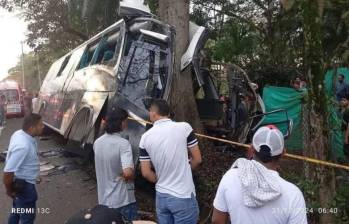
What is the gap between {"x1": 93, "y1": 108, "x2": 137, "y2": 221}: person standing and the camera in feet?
13.7

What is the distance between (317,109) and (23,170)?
9.86 ft

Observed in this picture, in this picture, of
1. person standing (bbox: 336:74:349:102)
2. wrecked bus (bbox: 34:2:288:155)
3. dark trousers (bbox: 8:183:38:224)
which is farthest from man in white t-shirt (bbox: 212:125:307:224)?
person standing (bbox: 336:74:349:102)

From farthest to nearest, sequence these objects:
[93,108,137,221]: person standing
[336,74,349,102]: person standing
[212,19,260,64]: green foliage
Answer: [212,19,260,64]: green foliage → [336,74,349,102]: person standing → [93,108,137,221]: person standing

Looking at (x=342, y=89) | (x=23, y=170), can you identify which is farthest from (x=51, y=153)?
(x=342, y=89)

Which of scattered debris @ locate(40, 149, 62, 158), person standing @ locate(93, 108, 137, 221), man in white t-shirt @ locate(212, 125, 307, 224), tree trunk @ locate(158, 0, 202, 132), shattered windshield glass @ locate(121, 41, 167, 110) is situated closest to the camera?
man in white t-shirt @ locate(212, 125, 307, 224)

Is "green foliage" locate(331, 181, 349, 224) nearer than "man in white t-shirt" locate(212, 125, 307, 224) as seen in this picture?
No

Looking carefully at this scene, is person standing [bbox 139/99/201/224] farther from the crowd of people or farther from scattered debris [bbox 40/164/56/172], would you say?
scattered debris [bbox 40/164/56/172]

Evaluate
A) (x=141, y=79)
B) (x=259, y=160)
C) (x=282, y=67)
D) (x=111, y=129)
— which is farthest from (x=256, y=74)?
(x=259, y=160)

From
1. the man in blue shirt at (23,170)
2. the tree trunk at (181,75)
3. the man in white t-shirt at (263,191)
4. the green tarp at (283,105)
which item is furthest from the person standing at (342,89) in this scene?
the man in white t-shirt at (263,191)

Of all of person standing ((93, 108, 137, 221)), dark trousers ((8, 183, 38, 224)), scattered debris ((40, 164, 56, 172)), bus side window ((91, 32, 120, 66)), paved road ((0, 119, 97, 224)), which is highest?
bus side window ((91, 32, 120, 66))

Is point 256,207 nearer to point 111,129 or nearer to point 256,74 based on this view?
point 111,129

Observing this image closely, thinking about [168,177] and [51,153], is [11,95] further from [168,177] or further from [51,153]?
[168,177]

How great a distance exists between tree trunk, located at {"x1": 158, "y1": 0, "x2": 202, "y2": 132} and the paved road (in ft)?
6.83

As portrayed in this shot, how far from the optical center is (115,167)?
4.23 meters
